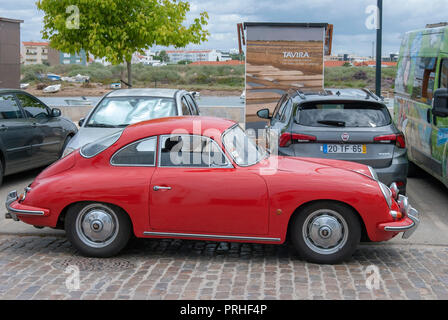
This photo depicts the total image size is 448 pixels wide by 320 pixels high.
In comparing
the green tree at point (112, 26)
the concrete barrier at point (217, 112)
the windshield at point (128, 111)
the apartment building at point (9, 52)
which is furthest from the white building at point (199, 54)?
the windshield at point (128, 111)

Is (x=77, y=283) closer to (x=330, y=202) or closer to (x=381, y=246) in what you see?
(x=330, y=202)

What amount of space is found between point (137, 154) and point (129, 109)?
414 cm

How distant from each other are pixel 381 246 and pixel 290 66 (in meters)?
8.71

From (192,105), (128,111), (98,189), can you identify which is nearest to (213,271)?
(98,189)

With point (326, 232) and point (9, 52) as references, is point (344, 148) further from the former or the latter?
point (9, 52)

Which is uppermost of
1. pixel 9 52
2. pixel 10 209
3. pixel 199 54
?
pixel 199 54

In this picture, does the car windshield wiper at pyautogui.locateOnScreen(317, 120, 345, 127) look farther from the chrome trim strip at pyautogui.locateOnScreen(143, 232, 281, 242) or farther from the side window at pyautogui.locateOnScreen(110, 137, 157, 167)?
the side window at pyautogui.locateOnScreen(110, 137, 157, 167)

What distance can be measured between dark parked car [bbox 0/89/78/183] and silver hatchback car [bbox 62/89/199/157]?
3.82 ft

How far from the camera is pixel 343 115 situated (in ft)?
26.7

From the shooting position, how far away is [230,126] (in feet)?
22.6

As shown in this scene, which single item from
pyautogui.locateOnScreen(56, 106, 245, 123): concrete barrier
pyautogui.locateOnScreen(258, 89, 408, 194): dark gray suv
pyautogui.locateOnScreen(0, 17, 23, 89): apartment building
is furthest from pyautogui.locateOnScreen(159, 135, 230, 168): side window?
pyautogui.locateOnScreen(56, 106, 245, 123): concrete barrier

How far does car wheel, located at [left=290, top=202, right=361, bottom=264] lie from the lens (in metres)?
6.10

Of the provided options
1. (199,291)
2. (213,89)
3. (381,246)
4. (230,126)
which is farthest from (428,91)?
(213,89)
